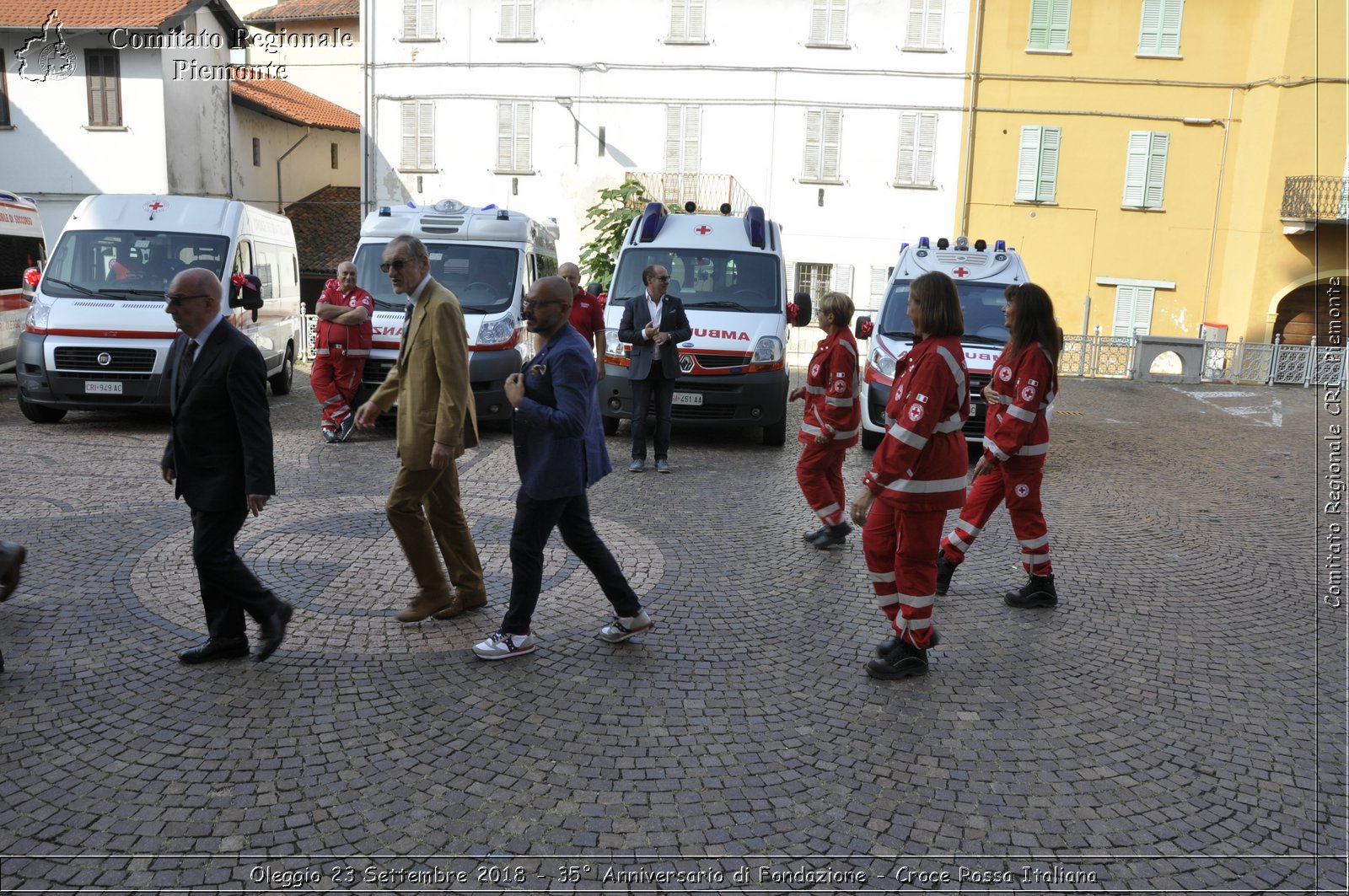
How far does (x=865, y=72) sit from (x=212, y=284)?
24812mm

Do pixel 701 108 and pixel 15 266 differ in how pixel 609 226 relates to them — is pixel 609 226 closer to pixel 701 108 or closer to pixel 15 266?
pixel 701 108

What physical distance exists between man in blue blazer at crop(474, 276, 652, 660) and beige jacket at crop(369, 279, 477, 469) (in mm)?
401

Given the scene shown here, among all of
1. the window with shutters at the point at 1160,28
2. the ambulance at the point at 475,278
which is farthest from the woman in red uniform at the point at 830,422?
the window with shutters at the point at 1160,28

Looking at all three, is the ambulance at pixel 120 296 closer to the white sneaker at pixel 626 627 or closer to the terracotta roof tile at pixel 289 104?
the white sneaker at pixel 626 627

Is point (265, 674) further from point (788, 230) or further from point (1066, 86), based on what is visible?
point (1066, 86)

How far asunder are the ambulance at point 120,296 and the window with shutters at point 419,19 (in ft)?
53.4

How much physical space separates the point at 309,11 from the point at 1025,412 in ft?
129

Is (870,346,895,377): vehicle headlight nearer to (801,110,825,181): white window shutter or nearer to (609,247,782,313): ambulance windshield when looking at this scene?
(609,247,782,313): ambulance windshield

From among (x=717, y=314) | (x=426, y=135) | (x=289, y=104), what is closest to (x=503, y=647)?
(x=717, y=314)

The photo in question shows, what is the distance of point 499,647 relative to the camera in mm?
5102

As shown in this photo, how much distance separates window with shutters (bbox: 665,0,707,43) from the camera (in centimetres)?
2653

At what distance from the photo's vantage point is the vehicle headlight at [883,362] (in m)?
11.3

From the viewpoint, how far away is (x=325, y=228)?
34.6m

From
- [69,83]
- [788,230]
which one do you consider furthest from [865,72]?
[69,83]
